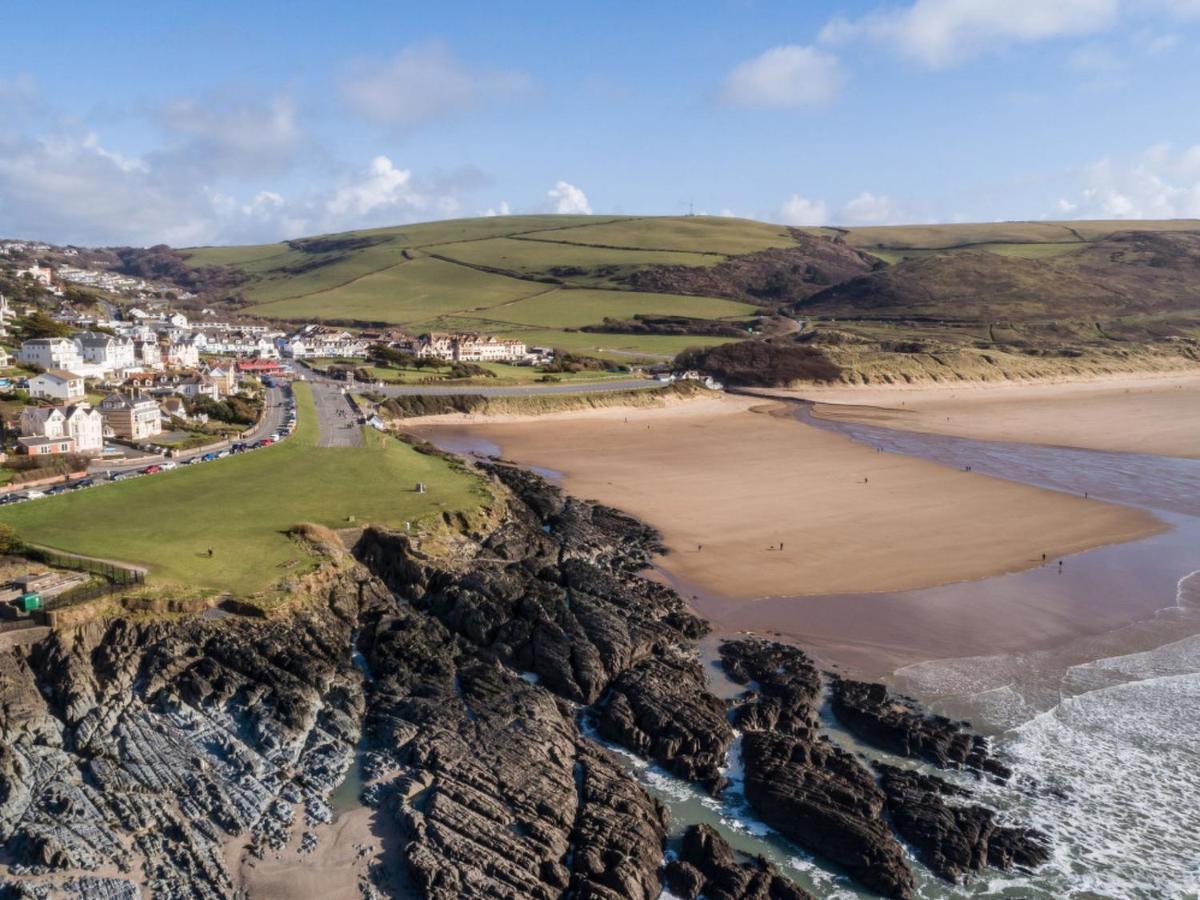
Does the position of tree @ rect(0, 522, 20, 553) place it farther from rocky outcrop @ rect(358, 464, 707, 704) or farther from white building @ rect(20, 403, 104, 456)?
white building @ rect(20, 403, 104, 456)

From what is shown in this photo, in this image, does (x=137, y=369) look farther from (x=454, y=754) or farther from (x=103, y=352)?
(x=454, y=754)

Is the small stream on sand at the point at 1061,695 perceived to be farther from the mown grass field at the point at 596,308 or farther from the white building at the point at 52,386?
the mown grass field at the point at 596,308

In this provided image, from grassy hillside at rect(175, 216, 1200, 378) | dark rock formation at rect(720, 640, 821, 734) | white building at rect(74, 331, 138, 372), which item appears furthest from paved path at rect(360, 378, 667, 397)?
dark rock formation at rect(720, 640, 821, 734)

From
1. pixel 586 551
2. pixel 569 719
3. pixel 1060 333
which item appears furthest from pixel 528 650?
pixel 1060 333

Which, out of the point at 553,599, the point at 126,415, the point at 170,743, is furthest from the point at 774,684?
the point at 126,415

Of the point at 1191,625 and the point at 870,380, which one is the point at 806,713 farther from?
the point at 870,380
